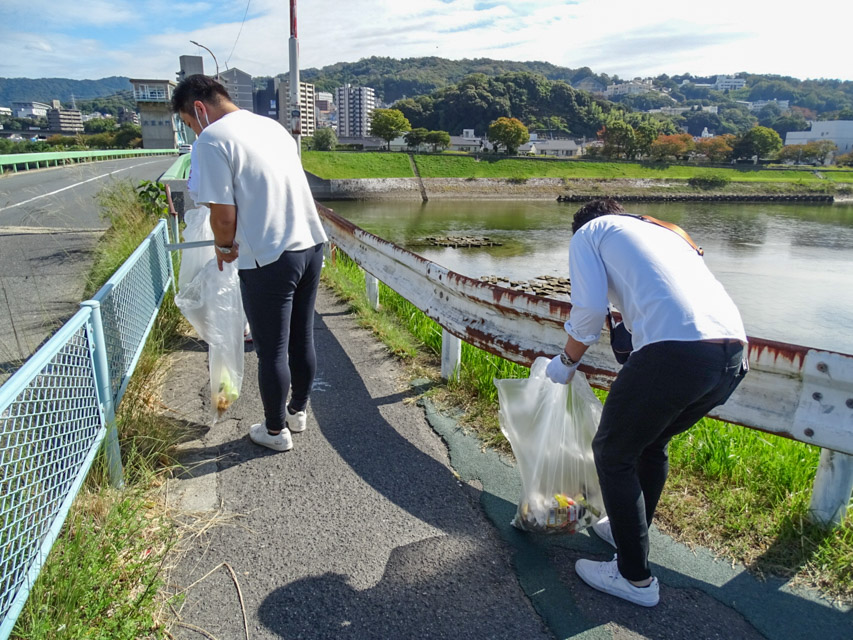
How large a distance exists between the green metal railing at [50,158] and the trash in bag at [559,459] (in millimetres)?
15029

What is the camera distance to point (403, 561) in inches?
91.1

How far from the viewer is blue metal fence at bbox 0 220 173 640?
5.46ft

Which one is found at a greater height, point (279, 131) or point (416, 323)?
point (279, 131)

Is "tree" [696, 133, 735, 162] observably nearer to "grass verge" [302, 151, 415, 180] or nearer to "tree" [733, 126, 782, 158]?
"tree" [733, 126, 782, 158]

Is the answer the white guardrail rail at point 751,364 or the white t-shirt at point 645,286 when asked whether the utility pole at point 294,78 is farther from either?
the white t-shirt at point 645,286

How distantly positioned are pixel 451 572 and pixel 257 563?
0.77 m

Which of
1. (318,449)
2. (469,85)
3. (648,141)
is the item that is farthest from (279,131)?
(469,85)

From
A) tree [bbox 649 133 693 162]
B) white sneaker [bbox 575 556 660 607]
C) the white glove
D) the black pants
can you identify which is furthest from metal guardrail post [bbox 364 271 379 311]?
tree [bbox 649 133 693 162]

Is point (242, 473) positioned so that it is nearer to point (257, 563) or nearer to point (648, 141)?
point (257, 563)

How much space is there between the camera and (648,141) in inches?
3248

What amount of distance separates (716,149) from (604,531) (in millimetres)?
100162

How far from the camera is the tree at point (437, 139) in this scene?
Result: 3093 inches

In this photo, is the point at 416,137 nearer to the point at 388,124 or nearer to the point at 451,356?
the point at 388,124

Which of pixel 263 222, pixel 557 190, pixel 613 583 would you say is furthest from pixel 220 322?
pixel 557 190
